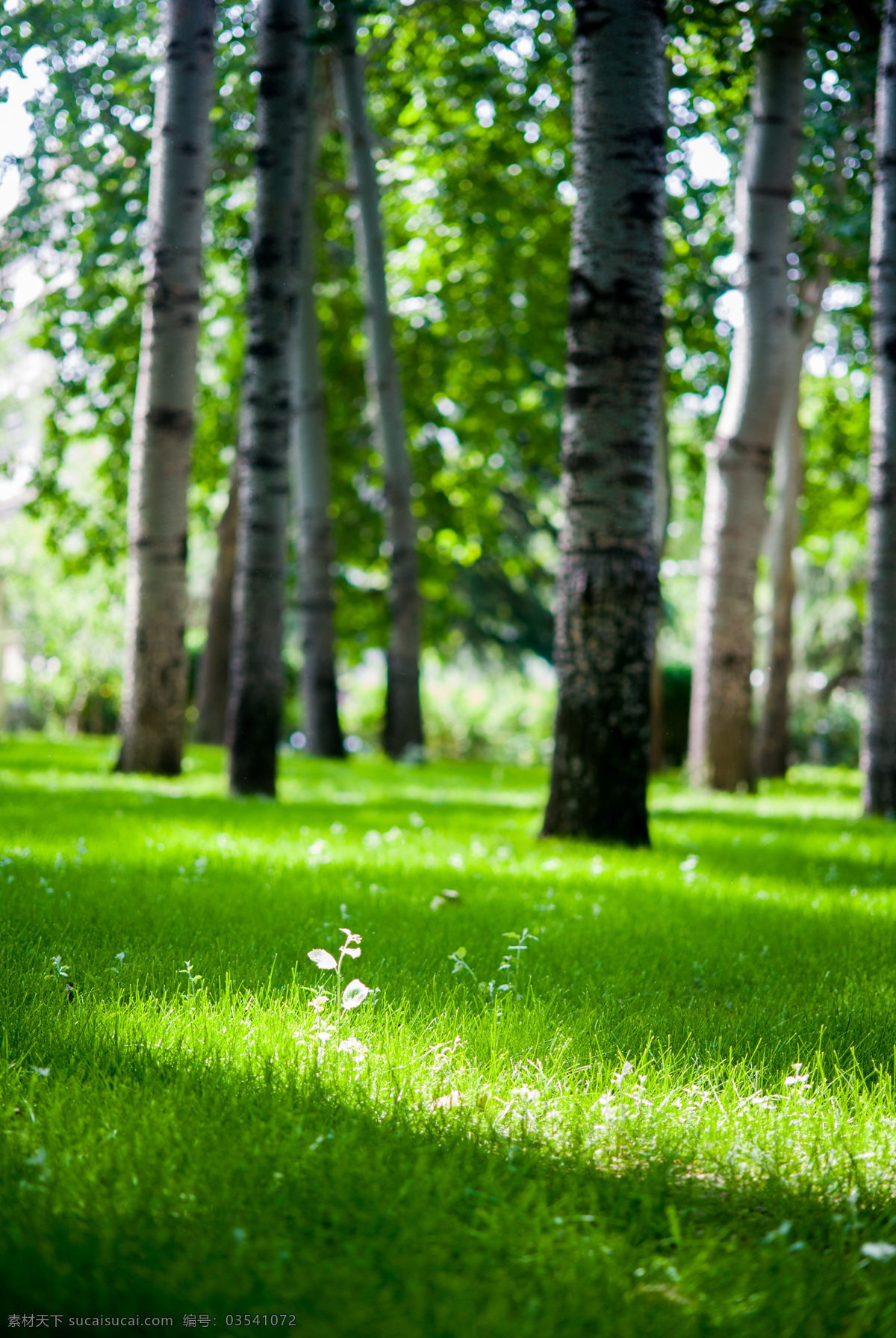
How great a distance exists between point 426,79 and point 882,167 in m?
6.17

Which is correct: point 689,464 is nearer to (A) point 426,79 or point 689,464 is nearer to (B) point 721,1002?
(A) point 426,79

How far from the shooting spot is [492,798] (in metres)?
9.80

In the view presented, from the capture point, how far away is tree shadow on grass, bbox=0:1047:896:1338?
177 centimetres

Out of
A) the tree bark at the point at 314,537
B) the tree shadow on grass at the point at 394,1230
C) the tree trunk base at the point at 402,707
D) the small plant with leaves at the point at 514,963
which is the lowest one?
the tree shadow on grass at the point at 394,1230

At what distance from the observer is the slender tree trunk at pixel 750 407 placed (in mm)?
10094

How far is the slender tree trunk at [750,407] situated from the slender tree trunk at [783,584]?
4621 mm

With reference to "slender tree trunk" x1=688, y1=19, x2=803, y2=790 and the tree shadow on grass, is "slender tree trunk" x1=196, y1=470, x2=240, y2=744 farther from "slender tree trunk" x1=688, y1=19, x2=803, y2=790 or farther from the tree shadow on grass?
the tree shadow on grass

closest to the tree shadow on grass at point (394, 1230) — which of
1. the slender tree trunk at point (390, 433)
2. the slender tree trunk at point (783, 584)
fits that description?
the slender tree trunk at point (390, 433)

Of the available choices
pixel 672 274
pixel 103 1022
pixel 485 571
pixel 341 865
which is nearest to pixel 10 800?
pixel 341 865

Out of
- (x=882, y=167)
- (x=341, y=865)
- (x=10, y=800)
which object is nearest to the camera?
(x=341, y=865)

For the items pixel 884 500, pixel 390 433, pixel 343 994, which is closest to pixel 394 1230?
pixel 343 994

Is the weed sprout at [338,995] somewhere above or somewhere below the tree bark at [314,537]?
below

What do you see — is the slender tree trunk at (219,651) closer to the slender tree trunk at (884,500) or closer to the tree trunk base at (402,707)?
the tree trunk base at (402,707)

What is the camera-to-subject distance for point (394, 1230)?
200cm
